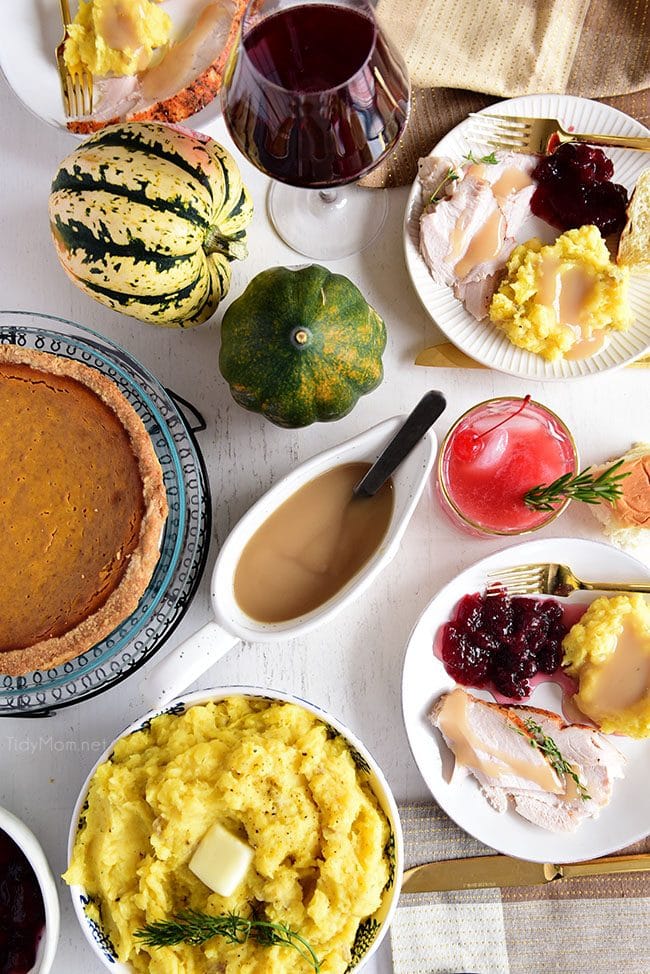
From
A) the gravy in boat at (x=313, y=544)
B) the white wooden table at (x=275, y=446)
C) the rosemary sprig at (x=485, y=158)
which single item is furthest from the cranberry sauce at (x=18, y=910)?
the rosemary sprig at (x=485, y=158)

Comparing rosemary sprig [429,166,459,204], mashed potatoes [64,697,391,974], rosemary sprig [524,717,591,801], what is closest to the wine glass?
rosemary sprig [429,166,459,204]

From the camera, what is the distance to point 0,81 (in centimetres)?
193

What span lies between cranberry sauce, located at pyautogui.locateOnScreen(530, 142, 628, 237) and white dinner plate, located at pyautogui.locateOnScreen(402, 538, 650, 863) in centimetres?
66

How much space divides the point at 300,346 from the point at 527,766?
36.6 inches

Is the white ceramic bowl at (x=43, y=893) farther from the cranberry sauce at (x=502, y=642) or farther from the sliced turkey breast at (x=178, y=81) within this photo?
the sliced turkey breast at (x=178, y=81)

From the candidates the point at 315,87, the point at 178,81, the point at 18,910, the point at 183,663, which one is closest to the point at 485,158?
the point at 315,87

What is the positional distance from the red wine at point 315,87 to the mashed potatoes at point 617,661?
988 mm

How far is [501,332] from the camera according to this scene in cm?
185

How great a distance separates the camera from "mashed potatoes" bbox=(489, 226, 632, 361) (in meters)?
1.80

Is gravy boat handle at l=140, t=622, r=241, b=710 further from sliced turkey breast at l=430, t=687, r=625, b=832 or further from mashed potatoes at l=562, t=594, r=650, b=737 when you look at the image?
mashed potatoes at l=562, t=594, r=650, b=737

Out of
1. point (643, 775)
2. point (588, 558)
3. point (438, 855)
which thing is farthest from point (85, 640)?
point (643, 775)

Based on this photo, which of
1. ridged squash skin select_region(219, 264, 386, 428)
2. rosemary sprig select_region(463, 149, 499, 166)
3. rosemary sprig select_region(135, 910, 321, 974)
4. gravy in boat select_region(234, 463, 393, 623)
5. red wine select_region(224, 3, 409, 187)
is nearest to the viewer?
red wine select_region(224, 3, 409, 187)

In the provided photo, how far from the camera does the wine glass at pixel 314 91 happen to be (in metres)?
1.41

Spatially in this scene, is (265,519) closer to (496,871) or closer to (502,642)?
(502,642)
